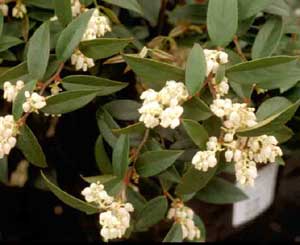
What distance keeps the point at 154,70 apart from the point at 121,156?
94 mm

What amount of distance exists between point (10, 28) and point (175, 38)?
0.20m

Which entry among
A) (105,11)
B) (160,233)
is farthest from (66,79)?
(160,233)

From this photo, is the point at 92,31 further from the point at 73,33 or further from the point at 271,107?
the point at 271,107

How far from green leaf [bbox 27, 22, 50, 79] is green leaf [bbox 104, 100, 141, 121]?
9 cm

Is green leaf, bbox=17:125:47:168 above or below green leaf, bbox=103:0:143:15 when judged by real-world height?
below

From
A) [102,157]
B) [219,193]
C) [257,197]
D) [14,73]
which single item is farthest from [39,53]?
[257,197]

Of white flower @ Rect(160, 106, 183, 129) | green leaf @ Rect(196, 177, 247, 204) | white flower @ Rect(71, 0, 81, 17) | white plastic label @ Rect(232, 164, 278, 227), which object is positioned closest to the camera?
white flower @ Rect(160, 106, 183, 129)

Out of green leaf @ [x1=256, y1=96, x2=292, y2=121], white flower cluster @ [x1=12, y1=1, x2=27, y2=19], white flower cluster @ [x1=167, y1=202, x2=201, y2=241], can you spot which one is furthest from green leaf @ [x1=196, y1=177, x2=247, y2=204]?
white flower cluster @ [x1=12, y1=1, x2=27, y2=19]

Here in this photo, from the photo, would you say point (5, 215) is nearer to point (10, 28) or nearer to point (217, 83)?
point (10, 28)

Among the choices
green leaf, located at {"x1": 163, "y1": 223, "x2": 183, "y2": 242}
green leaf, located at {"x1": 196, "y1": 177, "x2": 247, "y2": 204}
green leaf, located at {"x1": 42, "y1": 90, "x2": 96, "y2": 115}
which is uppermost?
green leaf, located at {"x1": 42, "y1": 90, "x2": 96, "y2": 115}

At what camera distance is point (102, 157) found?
67 centimetres

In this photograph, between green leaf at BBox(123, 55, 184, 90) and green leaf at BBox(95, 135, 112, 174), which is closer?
green leaf at BBox(123, 55, 184, 90)

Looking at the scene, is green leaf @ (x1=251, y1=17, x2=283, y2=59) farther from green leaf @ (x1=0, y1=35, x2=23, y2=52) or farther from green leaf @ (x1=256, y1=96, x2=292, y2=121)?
green leaf @ (x1=0, y1=35, x2=23, y2=52)

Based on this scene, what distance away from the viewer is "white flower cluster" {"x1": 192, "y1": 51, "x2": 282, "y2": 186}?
0.53m
